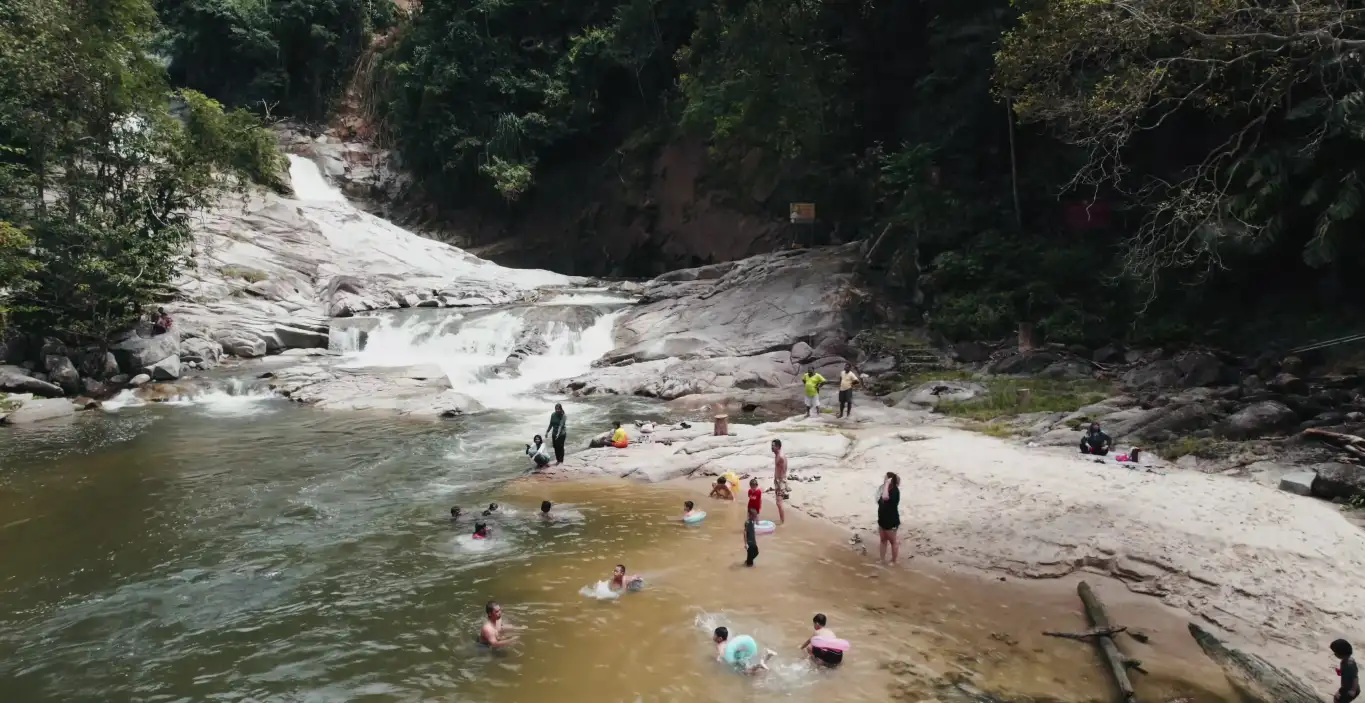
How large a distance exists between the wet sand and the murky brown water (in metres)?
0.03

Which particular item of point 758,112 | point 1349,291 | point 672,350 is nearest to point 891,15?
point 758,112

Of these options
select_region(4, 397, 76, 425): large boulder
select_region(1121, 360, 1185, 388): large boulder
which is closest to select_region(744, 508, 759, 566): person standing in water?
select_region(1121, 360, 1185, 388): large boulder

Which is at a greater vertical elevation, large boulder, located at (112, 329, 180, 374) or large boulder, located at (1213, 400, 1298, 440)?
large boulder, located at (112, 329, 180, 374)

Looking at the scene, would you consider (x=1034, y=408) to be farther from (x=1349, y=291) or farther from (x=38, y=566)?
(x=38, y=566)

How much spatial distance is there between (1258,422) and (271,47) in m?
54.0

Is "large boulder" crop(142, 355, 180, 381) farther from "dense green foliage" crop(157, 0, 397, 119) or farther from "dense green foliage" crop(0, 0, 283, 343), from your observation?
"dense green foliage" crop(157, 0, 397, 119)

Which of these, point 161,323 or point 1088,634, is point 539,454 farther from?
point 161,323

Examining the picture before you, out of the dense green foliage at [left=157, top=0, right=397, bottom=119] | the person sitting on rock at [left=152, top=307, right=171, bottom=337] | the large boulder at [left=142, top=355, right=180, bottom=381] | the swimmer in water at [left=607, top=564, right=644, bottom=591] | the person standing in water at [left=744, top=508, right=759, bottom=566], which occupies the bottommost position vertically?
the swimmer in water at [left=607, top=564, right=644, bottom=591]

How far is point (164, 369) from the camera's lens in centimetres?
2347

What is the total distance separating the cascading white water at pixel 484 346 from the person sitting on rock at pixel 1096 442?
15.4 metres

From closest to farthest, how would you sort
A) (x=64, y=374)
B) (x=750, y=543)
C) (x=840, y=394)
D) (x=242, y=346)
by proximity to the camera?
(x=750, y=543)
(x=840, y=394)
(x=64, y=374)
(x=242, y=346)

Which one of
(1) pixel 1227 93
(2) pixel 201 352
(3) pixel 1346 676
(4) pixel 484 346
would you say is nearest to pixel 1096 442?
(3) pixel 1346 676

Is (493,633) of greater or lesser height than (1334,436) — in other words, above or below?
below

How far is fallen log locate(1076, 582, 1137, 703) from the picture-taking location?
738cm
